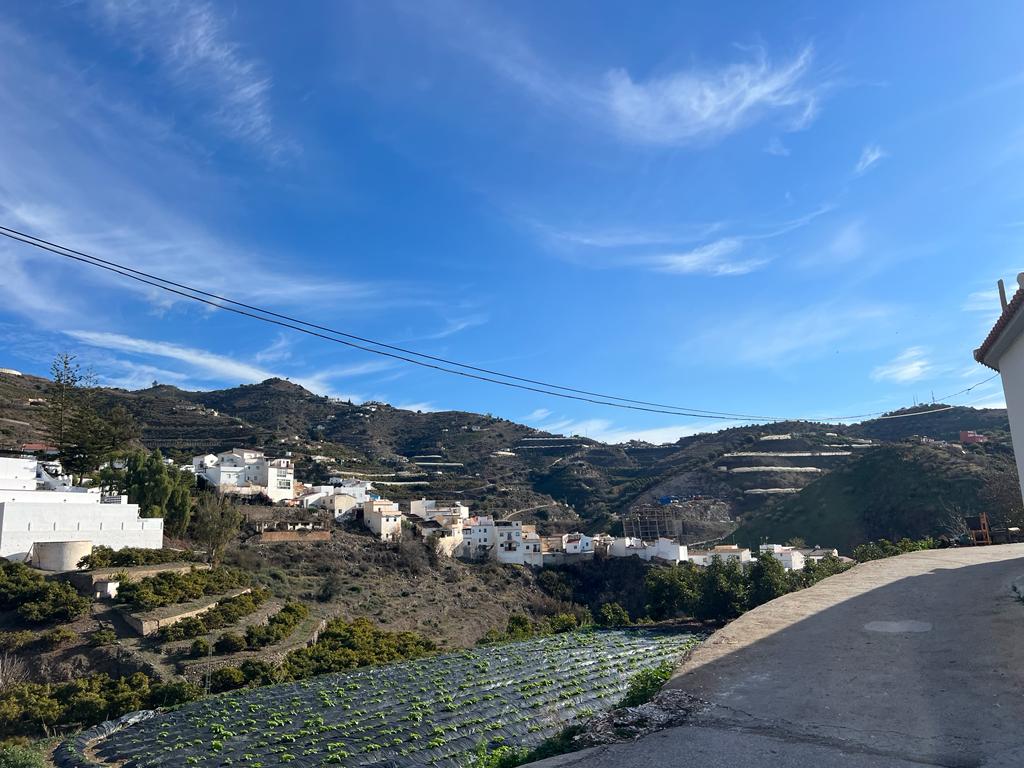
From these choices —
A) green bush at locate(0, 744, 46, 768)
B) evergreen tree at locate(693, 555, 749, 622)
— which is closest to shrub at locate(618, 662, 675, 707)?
green bush at locate(0, 744, 46, 768)

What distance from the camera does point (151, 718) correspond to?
52.5 feet

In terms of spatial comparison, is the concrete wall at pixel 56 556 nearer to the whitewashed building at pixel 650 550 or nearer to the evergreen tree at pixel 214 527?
the evergreen tree at pixel 214 527

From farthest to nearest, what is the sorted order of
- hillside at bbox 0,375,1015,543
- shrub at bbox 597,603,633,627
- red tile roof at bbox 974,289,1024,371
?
1. hillside at bbox 0,375,1015,543
2. shrub at bbox 597,603,633,627
3. red tile roof at bbox 974,289,1024,371

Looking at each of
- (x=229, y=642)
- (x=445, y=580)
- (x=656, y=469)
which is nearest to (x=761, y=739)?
(x=229, y=642)

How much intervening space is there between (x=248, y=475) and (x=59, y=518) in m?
25.7

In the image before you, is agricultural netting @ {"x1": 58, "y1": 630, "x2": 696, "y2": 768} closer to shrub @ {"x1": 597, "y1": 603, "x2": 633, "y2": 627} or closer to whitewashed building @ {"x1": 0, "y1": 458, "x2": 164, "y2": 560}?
shrub @ {"x1": 597, "y1": 603, "x2": 633, "y2": 627}

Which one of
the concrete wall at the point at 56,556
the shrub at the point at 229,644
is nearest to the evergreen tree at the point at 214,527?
the concrete wall at the point at 56,556

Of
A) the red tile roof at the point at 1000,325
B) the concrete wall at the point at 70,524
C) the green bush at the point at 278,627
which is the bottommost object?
the green bush at the point at 278,627

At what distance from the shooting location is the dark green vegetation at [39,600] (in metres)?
21.5

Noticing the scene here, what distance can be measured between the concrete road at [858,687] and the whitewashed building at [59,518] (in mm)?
27343

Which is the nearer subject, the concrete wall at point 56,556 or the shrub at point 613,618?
the concrete wall at point 56,556

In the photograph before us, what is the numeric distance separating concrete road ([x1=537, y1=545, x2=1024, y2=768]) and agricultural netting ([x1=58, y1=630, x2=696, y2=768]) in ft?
14.0

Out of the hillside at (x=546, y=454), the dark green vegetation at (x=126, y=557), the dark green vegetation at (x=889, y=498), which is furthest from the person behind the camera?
the hillside at (x=546, y=454)

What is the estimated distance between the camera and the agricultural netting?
37.7 ft
